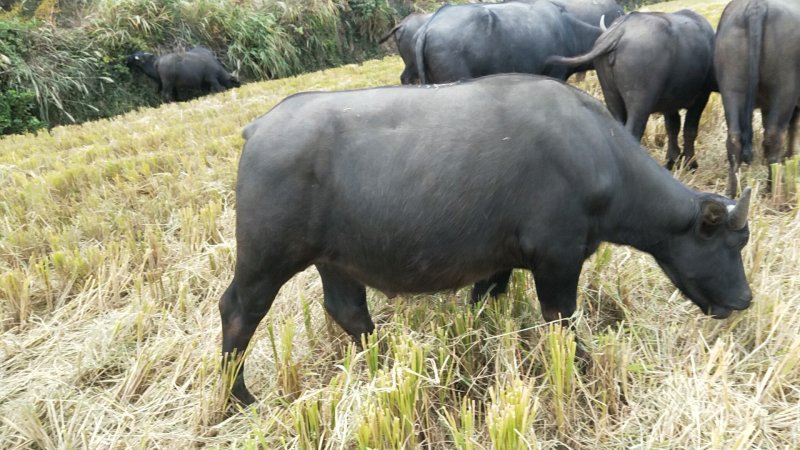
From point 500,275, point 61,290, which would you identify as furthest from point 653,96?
point 61,290

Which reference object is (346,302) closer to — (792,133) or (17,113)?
(792,133)

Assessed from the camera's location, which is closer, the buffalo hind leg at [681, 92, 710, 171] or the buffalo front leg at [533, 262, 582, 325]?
the buffalo front leg at [533, 262, 582, 325]

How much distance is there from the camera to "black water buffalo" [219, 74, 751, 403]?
2.13 m

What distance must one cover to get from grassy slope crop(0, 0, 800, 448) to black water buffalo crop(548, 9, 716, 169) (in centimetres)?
73

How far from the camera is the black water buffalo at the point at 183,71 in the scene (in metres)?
12.5

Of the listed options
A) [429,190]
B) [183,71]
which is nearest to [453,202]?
[429,190]

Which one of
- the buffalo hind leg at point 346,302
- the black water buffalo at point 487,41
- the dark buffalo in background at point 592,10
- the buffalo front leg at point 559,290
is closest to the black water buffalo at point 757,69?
the black water buffalo at point 487,41

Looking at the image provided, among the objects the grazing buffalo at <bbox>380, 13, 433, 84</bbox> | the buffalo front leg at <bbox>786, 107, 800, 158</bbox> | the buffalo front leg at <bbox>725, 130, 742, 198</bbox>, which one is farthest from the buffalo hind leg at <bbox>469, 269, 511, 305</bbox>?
the grazing buffalo at <bbox>380, 13, 433, 84</bbox>

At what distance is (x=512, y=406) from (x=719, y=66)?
3.28 meters

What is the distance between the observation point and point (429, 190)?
2.15 m

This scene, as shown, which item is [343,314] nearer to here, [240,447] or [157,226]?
[240,447]

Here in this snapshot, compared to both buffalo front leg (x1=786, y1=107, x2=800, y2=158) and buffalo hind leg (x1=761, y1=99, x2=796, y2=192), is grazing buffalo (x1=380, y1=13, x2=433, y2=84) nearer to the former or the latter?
buffalo front leg (x1=786, y1=107, x2=800, y2=158)

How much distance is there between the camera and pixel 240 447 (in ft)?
6.72

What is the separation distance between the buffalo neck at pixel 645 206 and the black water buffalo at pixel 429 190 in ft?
0.06
